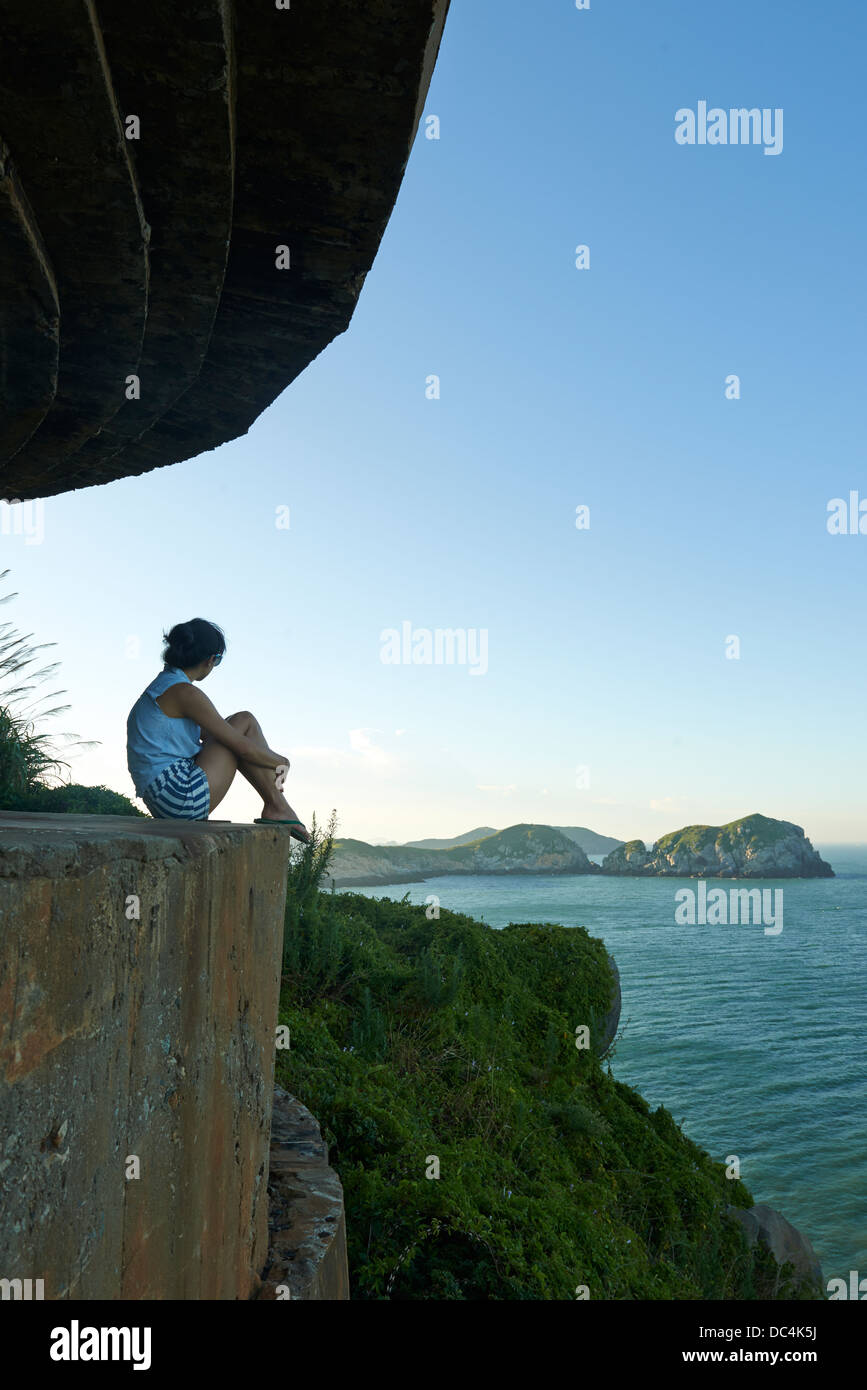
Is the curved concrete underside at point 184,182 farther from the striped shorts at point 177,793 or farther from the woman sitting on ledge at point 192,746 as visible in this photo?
the striped shorts at point 177,793

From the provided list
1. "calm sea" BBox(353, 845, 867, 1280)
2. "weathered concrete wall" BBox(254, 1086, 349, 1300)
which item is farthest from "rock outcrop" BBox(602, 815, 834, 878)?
"weathered concrete wall" BBox(254, 1086, 349, 1300)

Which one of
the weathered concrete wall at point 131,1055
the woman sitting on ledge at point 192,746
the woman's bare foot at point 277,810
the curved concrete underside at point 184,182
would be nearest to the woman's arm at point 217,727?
the woman sitting on ledge at point 192,746

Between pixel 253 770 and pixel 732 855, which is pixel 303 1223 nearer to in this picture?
pixel 253 770

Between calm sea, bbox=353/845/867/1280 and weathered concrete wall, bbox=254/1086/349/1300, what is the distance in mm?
10420

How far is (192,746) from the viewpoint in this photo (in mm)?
4332

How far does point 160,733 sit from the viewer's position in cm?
424

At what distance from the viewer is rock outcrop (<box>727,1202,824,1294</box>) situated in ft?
36.6

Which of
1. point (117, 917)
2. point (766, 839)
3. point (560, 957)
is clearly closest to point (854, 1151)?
point (560, 957)

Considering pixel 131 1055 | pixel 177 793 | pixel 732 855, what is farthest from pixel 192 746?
pixel 732 855

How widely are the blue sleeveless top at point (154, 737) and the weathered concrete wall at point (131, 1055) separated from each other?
1.23 m

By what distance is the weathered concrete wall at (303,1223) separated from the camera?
325cm

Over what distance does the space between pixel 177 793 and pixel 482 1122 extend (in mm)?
5009

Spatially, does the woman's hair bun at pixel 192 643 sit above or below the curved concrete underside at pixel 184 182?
below
